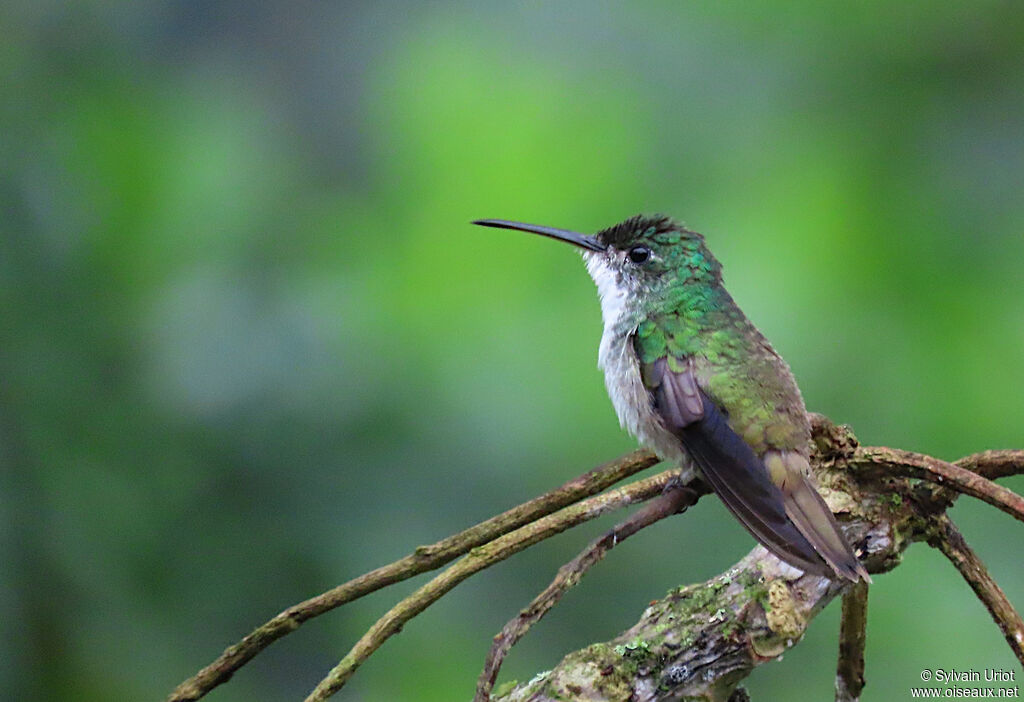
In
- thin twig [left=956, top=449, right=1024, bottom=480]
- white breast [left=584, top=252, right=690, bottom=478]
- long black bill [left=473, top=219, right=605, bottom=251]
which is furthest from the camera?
long black bill [left=473, top=219, right=605, bottom=251]

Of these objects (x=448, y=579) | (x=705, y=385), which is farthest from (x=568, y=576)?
(x=705, y=385)

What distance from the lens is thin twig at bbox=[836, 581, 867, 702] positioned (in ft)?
5.18

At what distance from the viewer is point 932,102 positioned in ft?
10.7

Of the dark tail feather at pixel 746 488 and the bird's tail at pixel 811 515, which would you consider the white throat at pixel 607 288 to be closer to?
the dark tail feather at pixel 746 488

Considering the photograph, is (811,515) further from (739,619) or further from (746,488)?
(746,488)

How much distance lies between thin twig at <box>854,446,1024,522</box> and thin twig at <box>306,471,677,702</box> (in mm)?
437

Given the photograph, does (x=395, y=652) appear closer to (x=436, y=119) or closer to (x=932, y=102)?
(x=436, y=119)

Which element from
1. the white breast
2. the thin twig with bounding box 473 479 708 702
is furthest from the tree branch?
the white breast

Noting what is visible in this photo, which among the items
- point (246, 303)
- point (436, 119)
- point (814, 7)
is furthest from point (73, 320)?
point (814, 7)

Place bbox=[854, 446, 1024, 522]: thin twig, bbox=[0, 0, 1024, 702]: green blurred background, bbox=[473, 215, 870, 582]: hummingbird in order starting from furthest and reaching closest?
bbox=[0, 0, 1024, 702]: green blurred background
bbox=[473, 215, 870, 582]: hummingbird
bbox=[854, 446, 1024, 522]: thin twig

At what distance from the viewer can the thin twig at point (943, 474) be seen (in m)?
1.37

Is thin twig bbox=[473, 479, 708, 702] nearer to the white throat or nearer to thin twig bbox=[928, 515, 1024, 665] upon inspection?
thin twig bbox=[928, 515, 1024, 665]

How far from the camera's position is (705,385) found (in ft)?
7.47

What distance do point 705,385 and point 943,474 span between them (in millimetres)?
842
